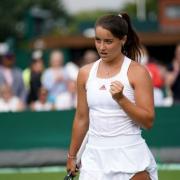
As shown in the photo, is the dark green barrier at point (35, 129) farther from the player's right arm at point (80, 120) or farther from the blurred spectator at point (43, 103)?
the player's right arm at point (80, 120)

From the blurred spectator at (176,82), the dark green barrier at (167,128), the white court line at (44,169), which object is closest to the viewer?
the white court line at (44,169)

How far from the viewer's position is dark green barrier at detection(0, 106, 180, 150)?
12289mm

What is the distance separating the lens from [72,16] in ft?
354

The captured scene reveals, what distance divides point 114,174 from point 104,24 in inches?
39.6

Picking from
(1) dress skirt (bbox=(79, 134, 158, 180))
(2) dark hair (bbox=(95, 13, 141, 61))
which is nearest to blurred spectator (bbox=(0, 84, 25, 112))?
(2) dark hair (bbox=(95, 13, 141, 61))

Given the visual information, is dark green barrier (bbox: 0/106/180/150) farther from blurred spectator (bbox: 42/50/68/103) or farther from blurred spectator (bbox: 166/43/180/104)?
blurred spectator (bbox: 42/50/68/103)

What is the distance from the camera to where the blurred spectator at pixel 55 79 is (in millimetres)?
13875

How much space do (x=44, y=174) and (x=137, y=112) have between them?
5577mm

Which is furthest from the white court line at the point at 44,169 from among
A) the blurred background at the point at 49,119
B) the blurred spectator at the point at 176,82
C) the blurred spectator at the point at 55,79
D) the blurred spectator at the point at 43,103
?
the blurred spectator at the point at 55,79

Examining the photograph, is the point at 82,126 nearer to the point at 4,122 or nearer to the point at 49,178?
the point at 49,178

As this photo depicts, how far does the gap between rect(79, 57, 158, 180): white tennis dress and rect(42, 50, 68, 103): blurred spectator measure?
7.82 meters

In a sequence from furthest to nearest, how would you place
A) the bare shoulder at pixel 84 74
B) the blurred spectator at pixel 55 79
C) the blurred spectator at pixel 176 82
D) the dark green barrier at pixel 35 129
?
the blurred spectator at pixel 55 79, the blurred spectator at pixel 176 82, the dark green barrier at pixel 35 129, the bare shoulder at pixel 84 74

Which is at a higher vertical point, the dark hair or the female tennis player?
the dark hair

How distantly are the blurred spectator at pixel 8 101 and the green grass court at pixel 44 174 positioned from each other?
1911mm
